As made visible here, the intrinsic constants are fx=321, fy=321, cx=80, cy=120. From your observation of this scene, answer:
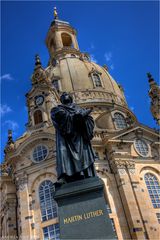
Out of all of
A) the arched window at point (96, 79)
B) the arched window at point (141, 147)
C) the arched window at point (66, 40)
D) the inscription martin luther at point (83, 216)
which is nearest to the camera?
the inscription martin luther at point (83, 216)

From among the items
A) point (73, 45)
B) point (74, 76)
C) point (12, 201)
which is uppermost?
point (73, 45)

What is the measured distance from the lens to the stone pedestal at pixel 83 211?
7754 mm

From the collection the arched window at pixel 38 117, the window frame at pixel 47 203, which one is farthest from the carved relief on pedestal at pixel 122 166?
the arched window at pixel 38 117

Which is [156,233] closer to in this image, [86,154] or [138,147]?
[138,147]

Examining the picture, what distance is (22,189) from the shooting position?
30.1m

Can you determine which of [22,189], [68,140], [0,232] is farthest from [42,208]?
[68,140]

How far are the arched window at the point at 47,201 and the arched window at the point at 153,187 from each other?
369 inches

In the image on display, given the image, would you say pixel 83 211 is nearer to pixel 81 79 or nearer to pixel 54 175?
pixel 54 175

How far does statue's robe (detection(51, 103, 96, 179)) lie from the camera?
9.08 metres

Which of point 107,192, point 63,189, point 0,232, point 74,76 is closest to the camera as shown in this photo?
point 63,189

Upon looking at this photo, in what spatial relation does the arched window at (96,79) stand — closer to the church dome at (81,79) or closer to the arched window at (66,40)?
the church dome at (81,79)

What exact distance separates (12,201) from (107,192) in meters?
9.71

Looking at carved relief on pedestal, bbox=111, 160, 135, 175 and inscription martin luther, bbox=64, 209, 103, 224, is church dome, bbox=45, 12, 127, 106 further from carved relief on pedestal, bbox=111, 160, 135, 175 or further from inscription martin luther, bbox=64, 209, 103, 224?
inscription martin luther, bbox=64, 209, 103, 224

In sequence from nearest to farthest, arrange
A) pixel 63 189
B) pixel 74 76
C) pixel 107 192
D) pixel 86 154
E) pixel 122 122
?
pixel 63 189, pixel 86 154, pixel 107 192, pixel 122 122, pixel 74 76
